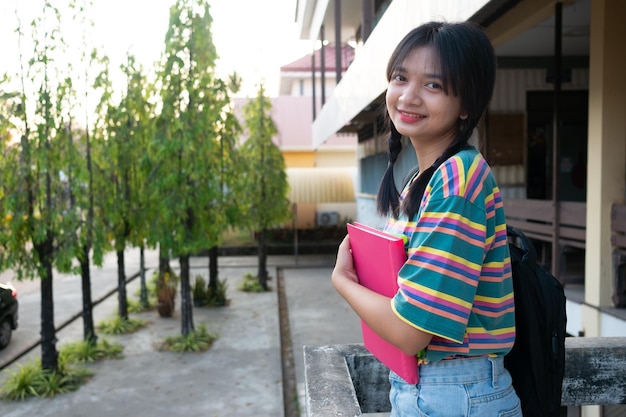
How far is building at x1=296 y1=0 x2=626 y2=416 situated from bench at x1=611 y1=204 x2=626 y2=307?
0.04ft

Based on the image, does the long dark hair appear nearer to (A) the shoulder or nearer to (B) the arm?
(A) the shoulder

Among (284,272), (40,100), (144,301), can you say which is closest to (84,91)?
(40,100)

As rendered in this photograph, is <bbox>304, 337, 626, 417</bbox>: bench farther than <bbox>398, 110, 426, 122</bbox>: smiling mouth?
Yes

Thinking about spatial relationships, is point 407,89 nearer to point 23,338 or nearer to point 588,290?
point 588,290

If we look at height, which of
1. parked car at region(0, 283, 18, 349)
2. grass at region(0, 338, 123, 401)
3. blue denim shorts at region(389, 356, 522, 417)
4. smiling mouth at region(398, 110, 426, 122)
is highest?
smiling mouth at region(398, 110, 426, 122)

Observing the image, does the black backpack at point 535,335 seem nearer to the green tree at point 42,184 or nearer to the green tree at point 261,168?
the green tree at point 42,184

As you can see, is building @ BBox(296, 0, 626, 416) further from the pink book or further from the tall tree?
the tall tree

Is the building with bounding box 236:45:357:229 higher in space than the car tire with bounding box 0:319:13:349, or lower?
higher

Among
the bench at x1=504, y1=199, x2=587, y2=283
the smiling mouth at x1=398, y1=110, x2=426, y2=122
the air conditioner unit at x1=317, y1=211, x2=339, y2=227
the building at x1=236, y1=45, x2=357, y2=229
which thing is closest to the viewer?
the smiling mouth at x1=398, y1=110, x2=426, y2=122

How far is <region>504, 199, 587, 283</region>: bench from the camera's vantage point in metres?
5.21

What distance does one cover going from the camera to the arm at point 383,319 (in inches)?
46.3

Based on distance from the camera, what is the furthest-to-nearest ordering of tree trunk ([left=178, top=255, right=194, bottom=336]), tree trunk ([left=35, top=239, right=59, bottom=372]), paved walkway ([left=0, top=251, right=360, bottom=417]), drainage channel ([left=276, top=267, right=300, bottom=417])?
1. tree trunk ([left=178, top=255, right=194, bottom=336])
2. tree trunk ([left=35, top=239, right=59, bottom=372])
3. drainage channel ([left=276, top=267, right=300, bottom=417])
4. paved walkway ([left=0, top=251, right=360, bottom=417])

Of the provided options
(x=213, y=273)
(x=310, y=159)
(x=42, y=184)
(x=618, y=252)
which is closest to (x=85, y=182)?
(x=42, y=184)

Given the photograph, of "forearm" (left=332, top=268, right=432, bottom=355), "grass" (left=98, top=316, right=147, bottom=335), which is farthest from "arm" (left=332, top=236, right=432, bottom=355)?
"grass" (left=98, top=316, right=147, bottom=335)
